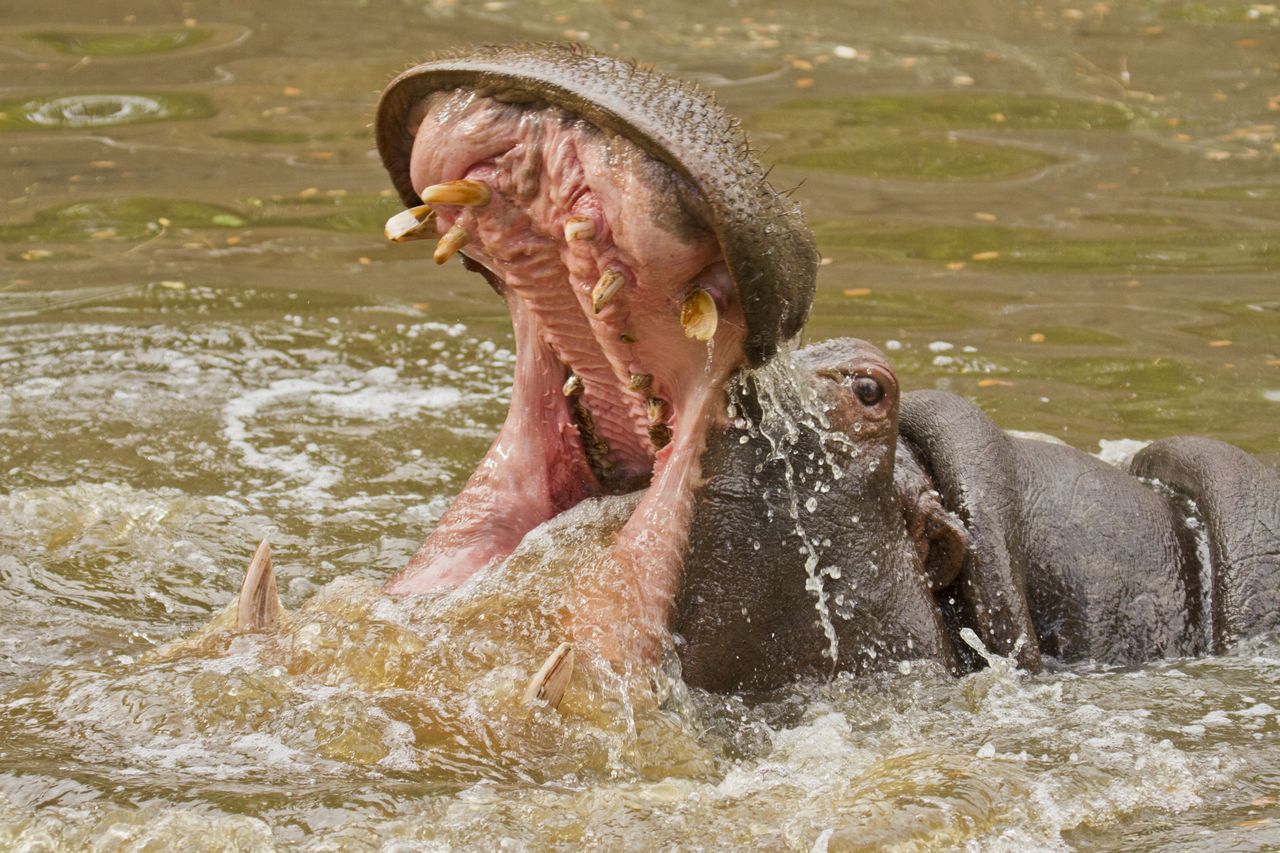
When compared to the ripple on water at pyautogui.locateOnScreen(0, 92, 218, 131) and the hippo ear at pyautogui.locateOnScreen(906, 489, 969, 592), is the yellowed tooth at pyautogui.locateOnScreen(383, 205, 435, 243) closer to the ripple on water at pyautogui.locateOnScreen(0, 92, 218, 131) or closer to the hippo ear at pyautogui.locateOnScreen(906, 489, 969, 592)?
the hippo ear at pyautogui.locateOnScreen(906, 489, 969, 592)

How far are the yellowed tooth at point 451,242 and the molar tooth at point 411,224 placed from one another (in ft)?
0.23

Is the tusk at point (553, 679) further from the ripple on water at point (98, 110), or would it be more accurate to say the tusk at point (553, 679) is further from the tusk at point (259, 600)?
the ripple on water at point (98, 110)

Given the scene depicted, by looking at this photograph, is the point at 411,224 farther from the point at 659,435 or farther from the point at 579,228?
the point at 659,435

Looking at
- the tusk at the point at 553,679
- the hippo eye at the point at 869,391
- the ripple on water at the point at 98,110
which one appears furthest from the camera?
the ripple on water at the point at 98,110

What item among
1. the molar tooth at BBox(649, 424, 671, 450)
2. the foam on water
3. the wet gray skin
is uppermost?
the molar tooth at BBox(649, 424, 671, 450)

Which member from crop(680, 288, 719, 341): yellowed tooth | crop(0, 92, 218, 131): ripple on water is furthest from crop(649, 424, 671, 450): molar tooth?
crop(0, 92, 218, 131): ripple on water

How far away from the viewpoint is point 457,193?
3475mm

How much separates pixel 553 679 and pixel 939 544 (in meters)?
1.00

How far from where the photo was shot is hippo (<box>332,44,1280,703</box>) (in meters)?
3.31

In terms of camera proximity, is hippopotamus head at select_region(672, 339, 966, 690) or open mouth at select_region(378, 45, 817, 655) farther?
hippopotamus head at select_region(672, 339, 966, 690)

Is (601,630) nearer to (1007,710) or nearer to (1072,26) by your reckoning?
(1007,710)

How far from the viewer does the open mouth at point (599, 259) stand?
3.26 metres

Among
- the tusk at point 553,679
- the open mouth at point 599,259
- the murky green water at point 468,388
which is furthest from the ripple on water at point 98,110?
the tusk at point 553,679

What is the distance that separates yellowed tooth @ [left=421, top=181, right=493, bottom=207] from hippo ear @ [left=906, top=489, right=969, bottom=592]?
117 centimetres
